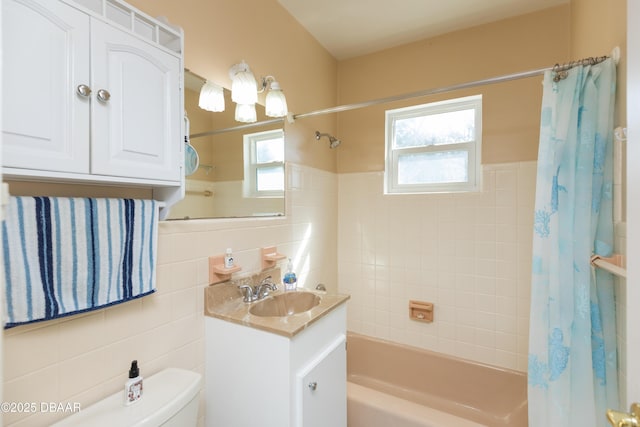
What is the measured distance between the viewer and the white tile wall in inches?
75.8

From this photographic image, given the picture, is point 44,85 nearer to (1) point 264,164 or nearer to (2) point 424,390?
(1) point 264,164

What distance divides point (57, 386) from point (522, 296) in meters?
2.34

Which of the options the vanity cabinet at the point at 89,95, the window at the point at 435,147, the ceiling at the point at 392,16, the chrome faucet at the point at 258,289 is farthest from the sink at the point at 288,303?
the ceiling at the point at 392,16

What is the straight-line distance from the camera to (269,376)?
1.19 metres

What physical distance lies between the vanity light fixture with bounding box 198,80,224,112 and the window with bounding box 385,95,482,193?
54.5 inches

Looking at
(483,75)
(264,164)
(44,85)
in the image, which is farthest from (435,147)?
(44,85)

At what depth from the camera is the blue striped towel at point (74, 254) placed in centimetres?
77

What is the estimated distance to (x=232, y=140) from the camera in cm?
155

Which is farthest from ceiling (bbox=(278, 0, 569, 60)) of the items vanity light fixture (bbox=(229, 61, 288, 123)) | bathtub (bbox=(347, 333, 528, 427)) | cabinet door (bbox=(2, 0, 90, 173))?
bathtub (bbox=(347, 333, 528, 427))

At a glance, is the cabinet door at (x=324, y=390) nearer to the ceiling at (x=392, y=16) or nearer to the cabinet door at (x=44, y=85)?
the cabinet door at (x=44, y=85)

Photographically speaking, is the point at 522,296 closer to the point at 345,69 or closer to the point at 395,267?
the point at 395,267

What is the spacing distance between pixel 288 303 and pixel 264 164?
83cm

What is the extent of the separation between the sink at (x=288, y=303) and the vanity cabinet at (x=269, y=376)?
0.19 metres

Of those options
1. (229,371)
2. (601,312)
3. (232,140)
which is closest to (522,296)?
(601,312)
